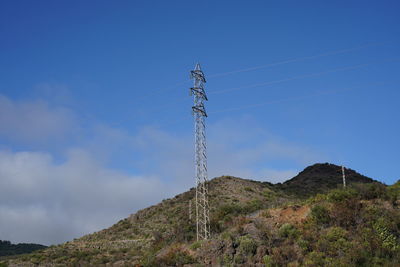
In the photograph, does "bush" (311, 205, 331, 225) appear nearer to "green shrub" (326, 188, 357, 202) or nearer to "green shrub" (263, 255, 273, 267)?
"green shrub" (326, 188, 357, 202)

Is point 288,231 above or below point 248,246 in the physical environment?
above

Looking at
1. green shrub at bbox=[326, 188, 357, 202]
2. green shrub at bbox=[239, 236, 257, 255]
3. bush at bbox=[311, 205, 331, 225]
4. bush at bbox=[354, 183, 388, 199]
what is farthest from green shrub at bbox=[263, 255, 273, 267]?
bush at bbox=[354, 183, 388, 199]

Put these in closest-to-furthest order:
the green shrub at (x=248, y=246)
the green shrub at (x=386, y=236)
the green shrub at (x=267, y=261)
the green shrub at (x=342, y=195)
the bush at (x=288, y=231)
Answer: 1. the green shrub at (x=386, y=236)
2. the green shrub at (x=267, y=261)
3. the green shrub at (x=248, y=246)
4. the bush at (x=288, y=231)
5. the green shrub at (x=342, y=195)

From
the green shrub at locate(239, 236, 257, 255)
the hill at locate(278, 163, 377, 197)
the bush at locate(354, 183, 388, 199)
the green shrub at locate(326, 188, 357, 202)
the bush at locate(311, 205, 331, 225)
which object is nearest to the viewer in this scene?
the green shrub at locate(239, 236, 257, 255)

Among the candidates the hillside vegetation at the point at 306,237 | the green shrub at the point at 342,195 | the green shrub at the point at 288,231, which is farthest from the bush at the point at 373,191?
the green shrub at the point at 288,231

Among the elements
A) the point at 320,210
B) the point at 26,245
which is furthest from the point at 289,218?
the point at 26,245

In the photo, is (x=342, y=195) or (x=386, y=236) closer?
(x=386, y=236)

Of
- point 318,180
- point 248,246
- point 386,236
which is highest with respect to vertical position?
point 318,180

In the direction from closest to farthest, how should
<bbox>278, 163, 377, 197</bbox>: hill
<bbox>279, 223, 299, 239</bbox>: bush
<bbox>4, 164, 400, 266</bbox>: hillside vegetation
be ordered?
<bbox>4, 164, 400, 266</bbox>: hillside vegetation → <bbox>279, 223, 299, 239</bbox>: bush → <bbox>278, 163, 377, 197</bbox>: hill

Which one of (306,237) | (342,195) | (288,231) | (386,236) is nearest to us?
(386,236)

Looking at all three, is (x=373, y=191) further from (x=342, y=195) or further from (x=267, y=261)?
(x=267, y=261)

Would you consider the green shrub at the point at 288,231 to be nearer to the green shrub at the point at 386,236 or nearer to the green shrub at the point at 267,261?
the green shrub at the point at 267,261

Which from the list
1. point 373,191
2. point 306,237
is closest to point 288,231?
point 306,237

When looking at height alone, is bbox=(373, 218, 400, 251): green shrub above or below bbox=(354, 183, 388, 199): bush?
below
